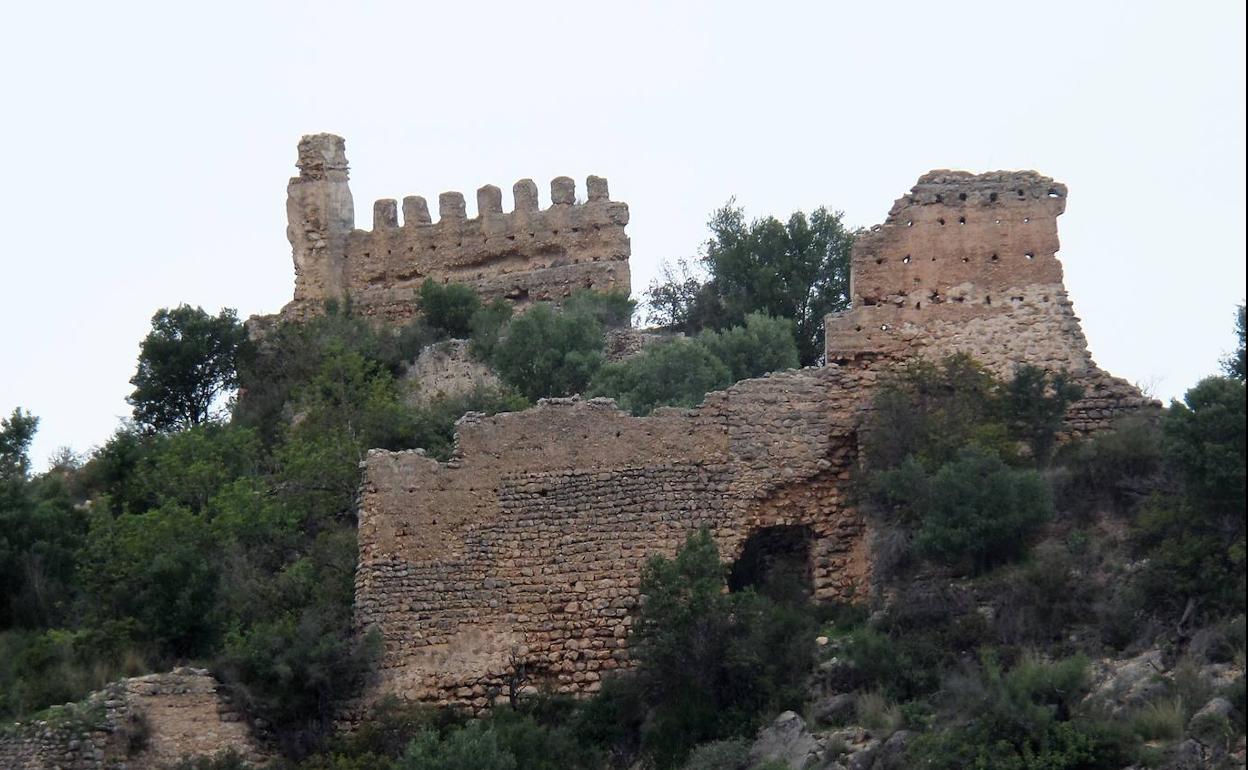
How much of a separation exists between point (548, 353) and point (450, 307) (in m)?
3.53

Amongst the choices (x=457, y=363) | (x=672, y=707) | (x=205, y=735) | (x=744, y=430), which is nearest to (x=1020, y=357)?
(x=744, y=430)

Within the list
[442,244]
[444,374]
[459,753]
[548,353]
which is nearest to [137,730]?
[459,753]

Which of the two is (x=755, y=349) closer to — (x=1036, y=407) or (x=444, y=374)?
(x=444, y=374)

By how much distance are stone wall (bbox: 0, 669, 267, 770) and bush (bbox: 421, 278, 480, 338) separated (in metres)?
11.7

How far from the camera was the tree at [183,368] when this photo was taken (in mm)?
37719

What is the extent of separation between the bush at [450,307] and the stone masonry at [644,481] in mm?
10314

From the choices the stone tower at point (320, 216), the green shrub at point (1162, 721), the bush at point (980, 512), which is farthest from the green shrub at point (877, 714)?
the stone tower at point (320, 216)

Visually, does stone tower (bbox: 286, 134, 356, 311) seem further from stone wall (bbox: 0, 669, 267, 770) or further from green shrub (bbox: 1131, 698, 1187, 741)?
green shrub (bbox: 1131, 698, 1187, 741)

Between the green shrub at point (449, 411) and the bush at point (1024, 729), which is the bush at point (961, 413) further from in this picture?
the green shrub at point (449, 411)

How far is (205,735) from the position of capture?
89.4ft

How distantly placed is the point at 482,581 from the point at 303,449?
17.4 ft

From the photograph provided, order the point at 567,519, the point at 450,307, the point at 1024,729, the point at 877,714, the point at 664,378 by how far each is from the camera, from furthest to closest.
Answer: the point at 450,307, the point at 664,378, the point at 567,519, the point at 877,714, the point at 1024,729

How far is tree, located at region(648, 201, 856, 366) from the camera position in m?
37.8

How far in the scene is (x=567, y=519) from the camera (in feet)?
91.6
